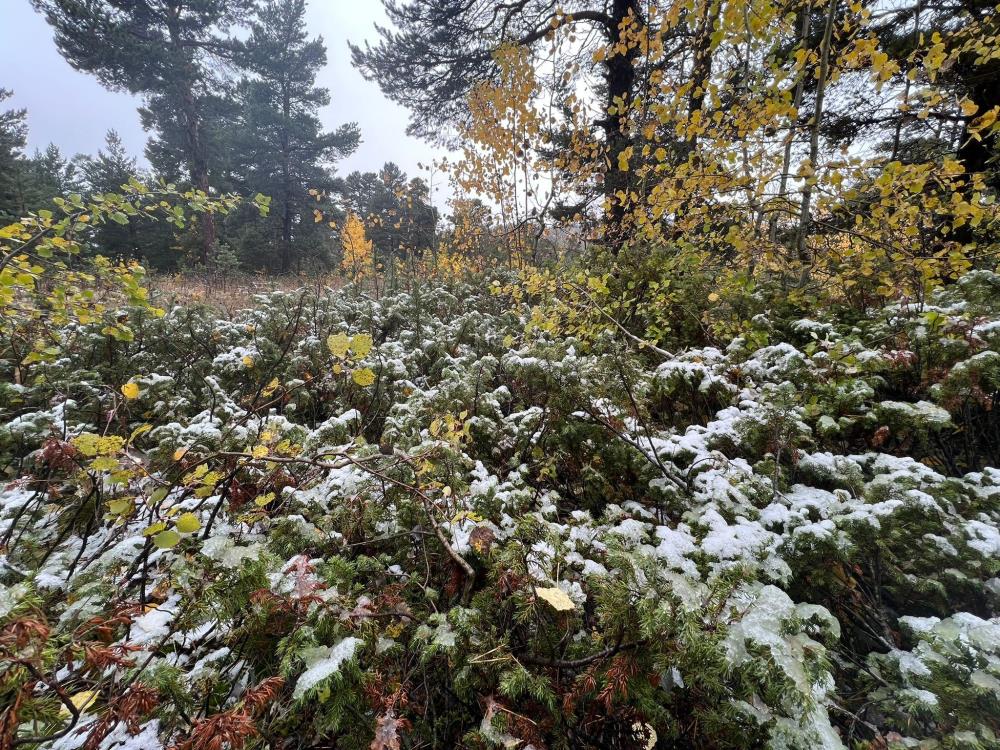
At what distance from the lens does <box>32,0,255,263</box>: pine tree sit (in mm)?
11711

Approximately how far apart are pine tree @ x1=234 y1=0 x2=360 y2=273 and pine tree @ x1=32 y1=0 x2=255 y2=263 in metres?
4.55

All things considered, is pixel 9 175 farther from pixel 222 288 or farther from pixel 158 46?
pixel 222 288

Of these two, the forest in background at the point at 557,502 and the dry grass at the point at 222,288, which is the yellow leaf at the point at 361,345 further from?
the dry grass at the point at 222,288

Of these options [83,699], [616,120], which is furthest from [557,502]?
[616,120]

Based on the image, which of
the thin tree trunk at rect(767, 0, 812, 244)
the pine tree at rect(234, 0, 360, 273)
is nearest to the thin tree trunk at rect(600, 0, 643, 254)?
the thin tree trunk at rect(767, 0, 812, 244)

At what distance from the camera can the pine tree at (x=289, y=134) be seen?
20.5 m

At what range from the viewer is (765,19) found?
250 centimetres

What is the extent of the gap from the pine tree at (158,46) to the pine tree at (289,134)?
4.55m

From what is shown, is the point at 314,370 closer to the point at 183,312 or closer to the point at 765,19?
the point at 183,312

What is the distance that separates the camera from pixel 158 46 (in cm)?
1295

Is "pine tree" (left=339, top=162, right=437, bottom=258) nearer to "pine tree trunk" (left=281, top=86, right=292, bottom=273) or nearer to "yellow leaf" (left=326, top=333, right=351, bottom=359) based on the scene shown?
"pine tree trunk" (left=281, top=86, right=292, bottom=273)

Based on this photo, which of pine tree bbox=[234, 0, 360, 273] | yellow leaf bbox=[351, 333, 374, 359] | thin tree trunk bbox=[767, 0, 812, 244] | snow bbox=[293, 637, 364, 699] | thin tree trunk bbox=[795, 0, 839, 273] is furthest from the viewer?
pine tree bbox=[234, 0, 360, 273]

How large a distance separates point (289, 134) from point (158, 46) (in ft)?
29.4

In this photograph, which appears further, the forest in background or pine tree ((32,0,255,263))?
pine tree ((32,0,255,263))
